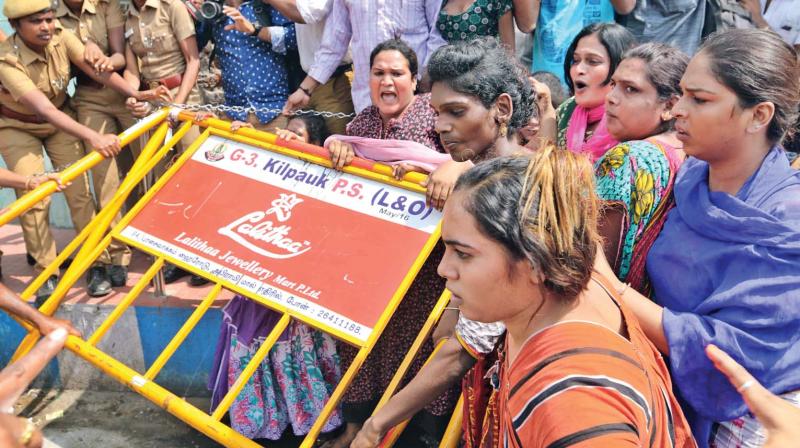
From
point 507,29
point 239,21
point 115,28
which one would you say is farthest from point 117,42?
point 507,29

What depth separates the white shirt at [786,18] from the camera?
3895 millimetres

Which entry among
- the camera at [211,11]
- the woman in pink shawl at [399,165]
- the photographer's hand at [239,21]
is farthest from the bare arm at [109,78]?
the woman in pink shawl at [399,165]

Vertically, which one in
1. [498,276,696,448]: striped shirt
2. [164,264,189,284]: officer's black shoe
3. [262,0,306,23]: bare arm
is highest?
[498,276,696,448]: striped shirt

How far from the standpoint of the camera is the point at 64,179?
298cm

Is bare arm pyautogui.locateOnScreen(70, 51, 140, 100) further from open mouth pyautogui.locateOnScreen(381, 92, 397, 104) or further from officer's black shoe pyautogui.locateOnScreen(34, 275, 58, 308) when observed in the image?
open mouth pyautogui.locateOnScreen(381, 92, 397, 104)

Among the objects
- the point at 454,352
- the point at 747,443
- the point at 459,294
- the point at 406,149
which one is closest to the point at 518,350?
the point at 459,294

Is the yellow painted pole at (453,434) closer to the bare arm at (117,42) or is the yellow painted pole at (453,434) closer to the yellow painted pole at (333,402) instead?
the yellow painted pole at (333,402)

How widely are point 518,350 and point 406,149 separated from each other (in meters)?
1.33

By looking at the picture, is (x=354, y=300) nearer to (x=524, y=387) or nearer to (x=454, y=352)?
(x=454, y=352)

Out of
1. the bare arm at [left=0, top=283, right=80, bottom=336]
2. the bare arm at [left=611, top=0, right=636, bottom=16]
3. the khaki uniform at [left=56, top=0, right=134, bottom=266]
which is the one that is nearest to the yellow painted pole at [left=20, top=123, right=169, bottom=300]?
the bare arm at [left=0, top=283, right=80, bottom=336]

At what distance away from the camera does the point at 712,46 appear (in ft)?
5.59

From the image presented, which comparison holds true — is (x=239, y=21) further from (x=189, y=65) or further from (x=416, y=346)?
(x=416, y=346)

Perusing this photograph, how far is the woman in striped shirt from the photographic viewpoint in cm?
112

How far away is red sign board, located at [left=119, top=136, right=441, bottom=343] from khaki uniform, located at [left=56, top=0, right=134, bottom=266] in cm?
160
